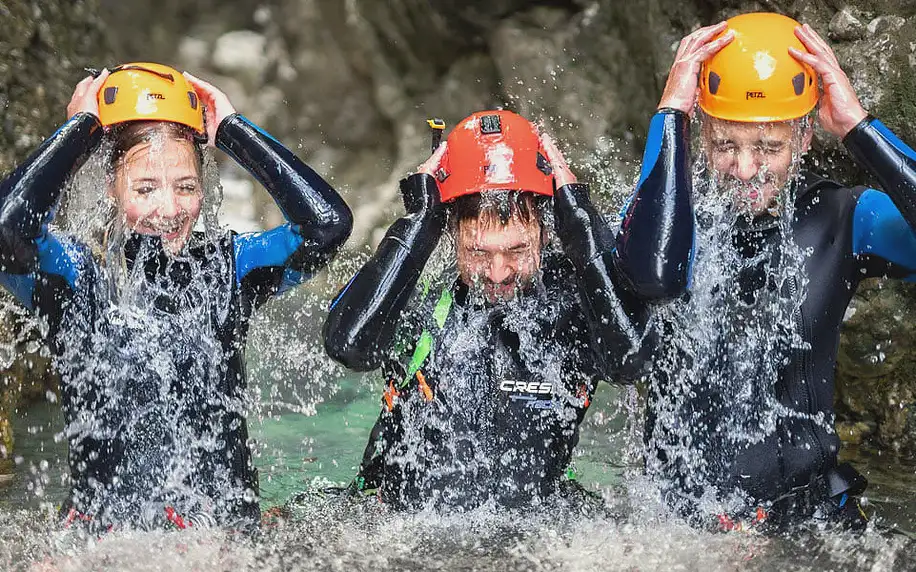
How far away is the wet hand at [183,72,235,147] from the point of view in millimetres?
3777

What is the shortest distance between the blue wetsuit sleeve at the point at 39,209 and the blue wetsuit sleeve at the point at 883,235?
2430 millimetres

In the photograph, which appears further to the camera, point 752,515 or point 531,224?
point 531,224

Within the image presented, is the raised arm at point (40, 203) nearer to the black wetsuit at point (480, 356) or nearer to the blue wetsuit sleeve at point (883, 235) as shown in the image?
the black wetsuit at point (480, 356)

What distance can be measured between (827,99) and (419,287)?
1.50m

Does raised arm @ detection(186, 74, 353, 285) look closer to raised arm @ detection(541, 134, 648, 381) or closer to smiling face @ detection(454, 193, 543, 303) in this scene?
smiling face @ detection(454, 193, 543, 303)

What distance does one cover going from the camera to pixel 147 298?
11.7ft

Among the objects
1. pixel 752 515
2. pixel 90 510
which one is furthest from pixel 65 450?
pixel 752 515

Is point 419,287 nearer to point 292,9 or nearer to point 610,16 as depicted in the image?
point 610,16

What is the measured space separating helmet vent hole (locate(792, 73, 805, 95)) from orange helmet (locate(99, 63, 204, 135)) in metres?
1.88

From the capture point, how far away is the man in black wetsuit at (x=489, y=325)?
11.7 feet

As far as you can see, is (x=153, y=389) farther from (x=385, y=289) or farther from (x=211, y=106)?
(x=211, y=106)

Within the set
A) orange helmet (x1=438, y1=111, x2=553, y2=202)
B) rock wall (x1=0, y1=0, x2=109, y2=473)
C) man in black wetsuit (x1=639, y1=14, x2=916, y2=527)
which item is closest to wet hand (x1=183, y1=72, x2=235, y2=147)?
orange helmet (x1=438, y1=111, x2=553, y2=202)

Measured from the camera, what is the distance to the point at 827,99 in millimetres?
3461

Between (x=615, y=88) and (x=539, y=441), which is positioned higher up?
(x=615, y=88)
